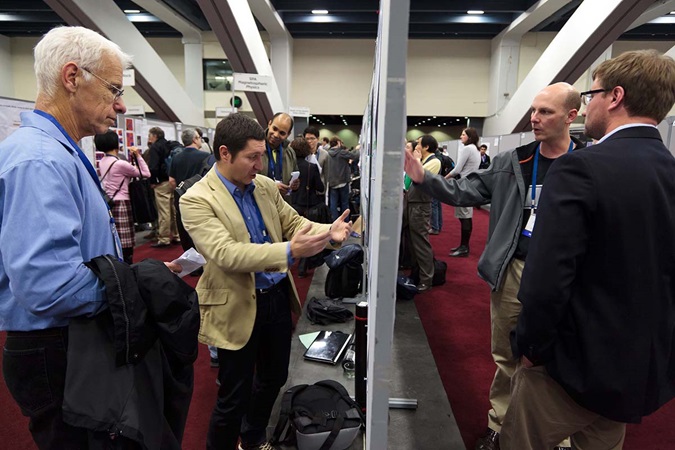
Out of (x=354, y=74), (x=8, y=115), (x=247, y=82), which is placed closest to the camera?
(x=8, y=115)

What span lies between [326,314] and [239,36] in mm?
7011

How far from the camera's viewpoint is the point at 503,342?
212cm

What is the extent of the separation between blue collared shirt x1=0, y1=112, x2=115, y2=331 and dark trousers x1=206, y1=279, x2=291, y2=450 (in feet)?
2.78

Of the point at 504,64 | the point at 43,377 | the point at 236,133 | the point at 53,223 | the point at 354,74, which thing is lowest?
the point at 43,377

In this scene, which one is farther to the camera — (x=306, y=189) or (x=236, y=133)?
(x=306, y=189)

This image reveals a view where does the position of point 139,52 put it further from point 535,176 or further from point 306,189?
point 535,176

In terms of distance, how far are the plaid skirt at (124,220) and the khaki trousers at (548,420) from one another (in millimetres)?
3832

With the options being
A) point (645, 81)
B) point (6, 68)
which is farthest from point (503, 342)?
point (6, 68)

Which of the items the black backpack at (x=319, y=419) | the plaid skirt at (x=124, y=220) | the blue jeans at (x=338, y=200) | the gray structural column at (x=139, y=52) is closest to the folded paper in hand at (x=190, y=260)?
the black backpack at (x=319, y=419)

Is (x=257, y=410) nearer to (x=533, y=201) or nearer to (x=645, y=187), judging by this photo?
(x=533, y=201)

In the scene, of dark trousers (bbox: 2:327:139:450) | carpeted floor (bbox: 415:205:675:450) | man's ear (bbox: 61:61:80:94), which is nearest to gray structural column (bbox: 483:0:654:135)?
carpeted floor (bbox: 415:205:675:450)

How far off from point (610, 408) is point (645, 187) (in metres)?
0.62

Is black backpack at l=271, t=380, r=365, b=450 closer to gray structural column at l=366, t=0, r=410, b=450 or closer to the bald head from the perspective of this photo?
gray structural column at l=366, t=0, r=410, b=450

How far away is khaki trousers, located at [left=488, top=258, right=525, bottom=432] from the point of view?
2020mm
